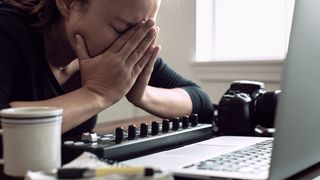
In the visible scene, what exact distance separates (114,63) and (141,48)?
7cm

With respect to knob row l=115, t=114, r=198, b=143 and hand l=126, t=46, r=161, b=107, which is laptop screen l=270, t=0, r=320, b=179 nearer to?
knob row l=115, t=114, r=198, b=143

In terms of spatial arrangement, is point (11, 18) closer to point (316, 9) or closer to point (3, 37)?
point (3, 37)

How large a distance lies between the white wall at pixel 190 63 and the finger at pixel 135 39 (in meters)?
0.85

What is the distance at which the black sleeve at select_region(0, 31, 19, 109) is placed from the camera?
3.06ft

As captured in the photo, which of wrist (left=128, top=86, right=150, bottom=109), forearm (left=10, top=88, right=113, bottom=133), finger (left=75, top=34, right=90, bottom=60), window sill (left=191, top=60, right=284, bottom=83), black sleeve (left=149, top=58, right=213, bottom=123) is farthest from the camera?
window sill (left=191, top=60, right=284, bottom=83)

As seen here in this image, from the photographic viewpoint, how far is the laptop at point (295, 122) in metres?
0.56

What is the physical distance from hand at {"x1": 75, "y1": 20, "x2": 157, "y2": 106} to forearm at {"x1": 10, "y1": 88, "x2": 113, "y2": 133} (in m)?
0.02

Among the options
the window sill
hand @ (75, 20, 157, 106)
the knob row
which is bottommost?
the knob row

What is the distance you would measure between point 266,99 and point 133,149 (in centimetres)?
40

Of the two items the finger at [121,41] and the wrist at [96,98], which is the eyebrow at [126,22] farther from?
the wrist at [96,98]

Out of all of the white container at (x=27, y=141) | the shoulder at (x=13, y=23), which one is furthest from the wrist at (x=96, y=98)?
the white container at (x=27, y=141)

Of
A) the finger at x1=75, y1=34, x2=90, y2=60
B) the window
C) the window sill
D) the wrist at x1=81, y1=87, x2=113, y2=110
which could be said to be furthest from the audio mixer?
the window

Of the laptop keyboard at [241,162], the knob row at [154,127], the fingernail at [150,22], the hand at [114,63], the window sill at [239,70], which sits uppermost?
the fingernail at [150,22]

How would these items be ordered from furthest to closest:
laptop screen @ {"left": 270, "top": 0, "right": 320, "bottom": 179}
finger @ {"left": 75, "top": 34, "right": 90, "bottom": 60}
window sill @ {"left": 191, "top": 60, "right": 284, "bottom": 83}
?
1. window sill @ {"left": 191, "top": 60, "right": 284, "bottom": 83}
2. finger @ {"left": 75, "top": 34, "right": 90, "bottom": 60}
3. laptop screen @ {"left": 270, "top": 0, "right": 320, "bottom": 179}
